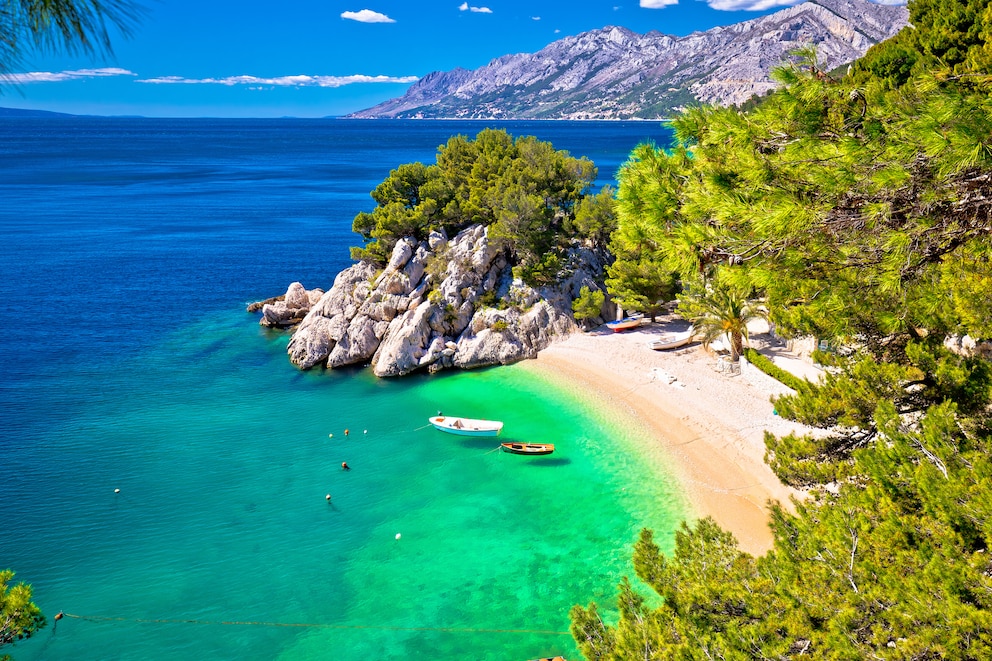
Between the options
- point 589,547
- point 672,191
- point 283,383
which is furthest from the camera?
point 283,383

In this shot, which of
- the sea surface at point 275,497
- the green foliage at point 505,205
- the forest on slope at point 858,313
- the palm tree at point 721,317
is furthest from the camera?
the green foliage at point 505,205

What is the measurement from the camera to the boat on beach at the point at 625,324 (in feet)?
114

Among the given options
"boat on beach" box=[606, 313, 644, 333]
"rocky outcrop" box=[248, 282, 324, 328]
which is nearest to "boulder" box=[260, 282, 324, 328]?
"rocky outcrop" box=[248, 282, 324, 328]

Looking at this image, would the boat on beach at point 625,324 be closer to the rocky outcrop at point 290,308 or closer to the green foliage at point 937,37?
the green foliage at point 937,37

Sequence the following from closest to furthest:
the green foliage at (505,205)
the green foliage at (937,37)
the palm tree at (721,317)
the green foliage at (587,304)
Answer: the green foliage at (937,37) → the palm tree at (721,317) → the green foliage at (587,304) → the green foliage at (505,205)

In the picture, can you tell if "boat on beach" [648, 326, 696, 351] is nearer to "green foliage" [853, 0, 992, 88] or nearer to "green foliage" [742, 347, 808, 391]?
"green foliage" [742, 347, 808, 391]

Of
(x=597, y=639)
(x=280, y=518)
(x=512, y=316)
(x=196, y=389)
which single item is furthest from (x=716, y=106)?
(x=196, y=389)

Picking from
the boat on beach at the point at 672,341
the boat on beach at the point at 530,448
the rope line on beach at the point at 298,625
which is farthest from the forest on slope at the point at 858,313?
the boat on beach at the point at 672,341

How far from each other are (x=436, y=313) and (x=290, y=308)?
41.9 feet

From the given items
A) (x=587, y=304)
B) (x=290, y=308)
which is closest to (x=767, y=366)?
(x=587, y=304)

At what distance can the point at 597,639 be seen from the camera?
383 inches

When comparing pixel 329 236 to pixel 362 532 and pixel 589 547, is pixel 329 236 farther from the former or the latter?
pixel 589 547

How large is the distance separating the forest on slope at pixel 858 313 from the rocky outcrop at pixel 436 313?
955 inches

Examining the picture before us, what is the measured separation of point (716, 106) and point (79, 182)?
125160 mm
